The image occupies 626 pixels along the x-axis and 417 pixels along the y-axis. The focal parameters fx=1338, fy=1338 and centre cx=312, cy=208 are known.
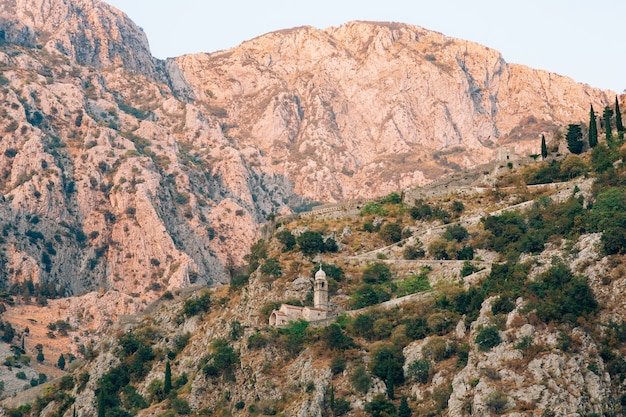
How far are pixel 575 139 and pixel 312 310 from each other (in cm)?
3861

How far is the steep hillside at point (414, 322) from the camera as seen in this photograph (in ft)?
327

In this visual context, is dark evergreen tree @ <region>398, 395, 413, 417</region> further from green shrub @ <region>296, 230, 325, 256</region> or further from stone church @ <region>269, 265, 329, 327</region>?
green shrub @ <region>296, 230, 325, 256</region>

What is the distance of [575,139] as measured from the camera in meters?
141

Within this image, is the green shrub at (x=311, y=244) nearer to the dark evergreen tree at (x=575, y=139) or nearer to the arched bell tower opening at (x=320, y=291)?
the arched bell tower opening at (x=320, y=291)

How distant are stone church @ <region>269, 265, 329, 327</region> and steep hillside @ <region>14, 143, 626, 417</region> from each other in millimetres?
1507

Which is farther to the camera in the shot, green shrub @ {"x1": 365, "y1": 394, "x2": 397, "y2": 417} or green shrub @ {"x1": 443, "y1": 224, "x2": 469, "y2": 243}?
green shrub @ {"x1": 443, "y1": 224, "x2": 469, "y2": 243}

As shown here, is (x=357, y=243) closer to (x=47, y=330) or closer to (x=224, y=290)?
(x=224, y=290)

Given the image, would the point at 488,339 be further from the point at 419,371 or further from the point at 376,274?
the point at 376,274

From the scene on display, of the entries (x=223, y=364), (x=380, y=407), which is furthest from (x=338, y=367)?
(x=223, y=364)

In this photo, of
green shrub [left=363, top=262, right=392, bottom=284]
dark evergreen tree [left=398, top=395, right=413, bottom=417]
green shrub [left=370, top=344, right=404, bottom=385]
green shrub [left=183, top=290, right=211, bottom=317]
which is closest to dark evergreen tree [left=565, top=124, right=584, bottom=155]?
green shrub [left=363, top=262, right=392, bottom=284]

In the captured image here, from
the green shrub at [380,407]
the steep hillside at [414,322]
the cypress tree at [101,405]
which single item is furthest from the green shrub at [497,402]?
the cypress tree at [101,405]

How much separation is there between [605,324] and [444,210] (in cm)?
3814

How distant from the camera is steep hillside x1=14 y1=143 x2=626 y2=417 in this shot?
99562 mm

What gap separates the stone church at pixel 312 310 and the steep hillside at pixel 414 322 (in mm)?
1507
